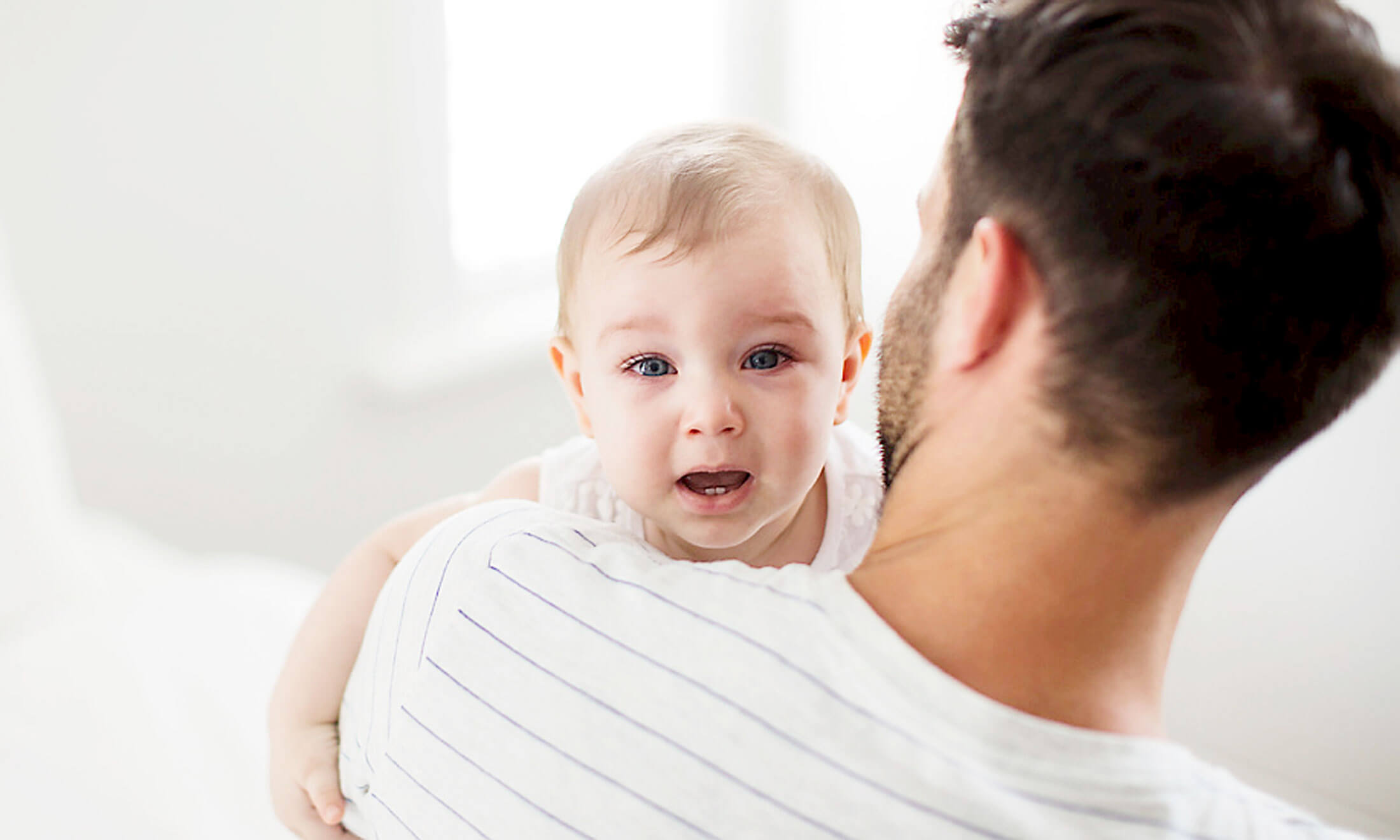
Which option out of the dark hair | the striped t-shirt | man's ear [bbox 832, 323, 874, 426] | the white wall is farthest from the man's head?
the white wall

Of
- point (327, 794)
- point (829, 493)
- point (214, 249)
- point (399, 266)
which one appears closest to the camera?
point (327, 794)

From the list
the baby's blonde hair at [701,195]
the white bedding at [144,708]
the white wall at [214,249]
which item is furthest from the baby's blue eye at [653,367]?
the white wall at [214,249]

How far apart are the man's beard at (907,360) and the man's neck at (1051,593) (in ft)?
0.27

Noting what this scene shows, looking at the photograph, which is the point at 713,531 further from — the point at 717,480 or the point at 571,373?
the point at 571,373

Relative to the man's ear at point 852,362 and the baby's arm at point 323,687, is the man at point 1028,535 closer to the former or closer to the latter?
the baby's arm at point 323,687

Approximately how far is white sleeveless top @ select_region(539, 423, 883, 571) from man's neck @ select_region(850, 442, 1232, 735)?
47cm

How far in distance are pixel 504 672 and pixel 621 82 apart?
7.71 ft

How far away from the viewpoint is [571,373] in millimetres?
1138

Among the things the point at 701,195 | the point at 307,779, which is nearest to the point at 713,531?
the point at 701,195

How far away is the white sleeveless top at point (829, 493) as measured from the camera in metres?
1.17

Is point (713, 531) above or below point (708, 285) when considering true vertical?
below

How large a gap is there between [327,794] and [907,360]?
1.92 feet

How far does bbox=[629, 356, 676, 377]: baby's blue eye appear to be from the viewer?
1016mm

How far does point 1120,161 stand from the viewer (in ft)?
1.98
